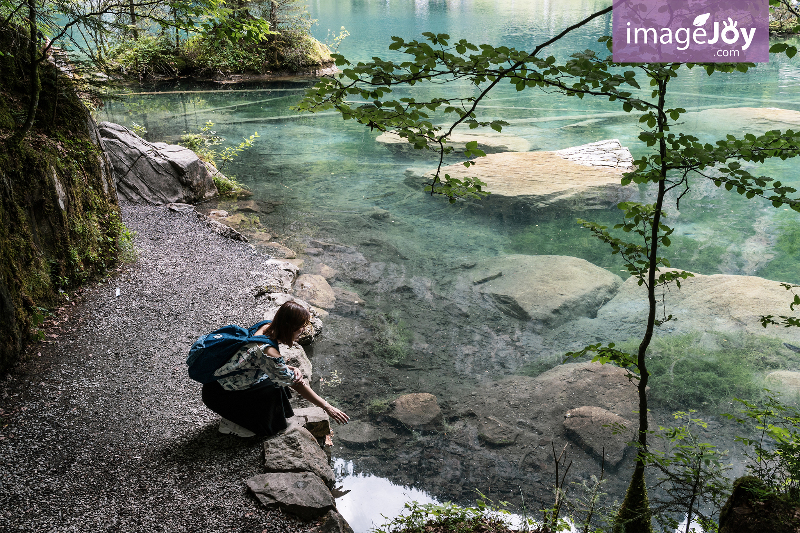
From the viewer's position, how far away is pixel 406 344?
5.98 metres

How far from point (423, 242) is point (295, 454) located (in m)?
5.93

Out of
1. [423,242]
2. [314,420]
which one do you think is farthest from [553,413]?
[423,242]

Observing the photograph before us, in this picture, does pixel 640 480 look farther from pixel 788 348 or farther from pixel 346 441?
pixel 788 348

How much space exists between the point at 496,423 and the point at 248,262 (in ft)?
12.3

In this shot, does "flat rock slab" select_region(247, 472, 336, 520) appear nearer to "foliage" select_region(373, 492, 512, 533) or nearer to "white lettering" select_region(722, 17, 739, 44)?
"foliage" select_region(373, 492, 512, 533)

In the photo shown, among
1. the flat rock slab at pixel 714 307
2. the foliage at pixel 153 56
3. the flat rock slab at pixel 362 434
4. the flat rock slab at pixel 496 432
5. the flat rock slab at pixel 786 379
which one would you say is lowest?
the flat rock slab at pixel 786 379

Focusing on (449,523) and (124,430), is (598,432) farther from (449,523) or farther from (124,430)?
(124,430)

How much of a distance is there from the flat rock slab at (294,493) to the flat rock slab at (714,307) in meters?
4.58

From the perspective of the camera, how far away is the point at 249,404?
3354 millimetres

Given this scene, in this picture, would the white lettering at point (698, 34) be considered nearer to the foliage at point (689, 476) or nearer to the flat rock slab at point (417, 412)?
the foliage at point (689, 476)

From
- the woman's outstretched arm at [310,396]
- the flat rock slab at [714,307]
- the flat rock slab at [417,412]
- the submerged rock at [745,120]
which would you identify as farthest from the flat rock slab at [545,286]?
the submerged rock at [745,120]

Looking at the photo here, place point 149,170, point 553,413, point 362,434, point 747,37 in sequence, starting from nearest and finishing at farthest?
point 747,37 < point 362,434 < point 553,413 < point 149,170

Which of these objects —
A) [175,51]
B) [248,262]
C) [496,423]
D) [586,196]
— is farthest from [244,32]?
[175,51]

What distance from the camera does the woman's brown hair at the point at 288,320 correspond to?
3160 millimetres
